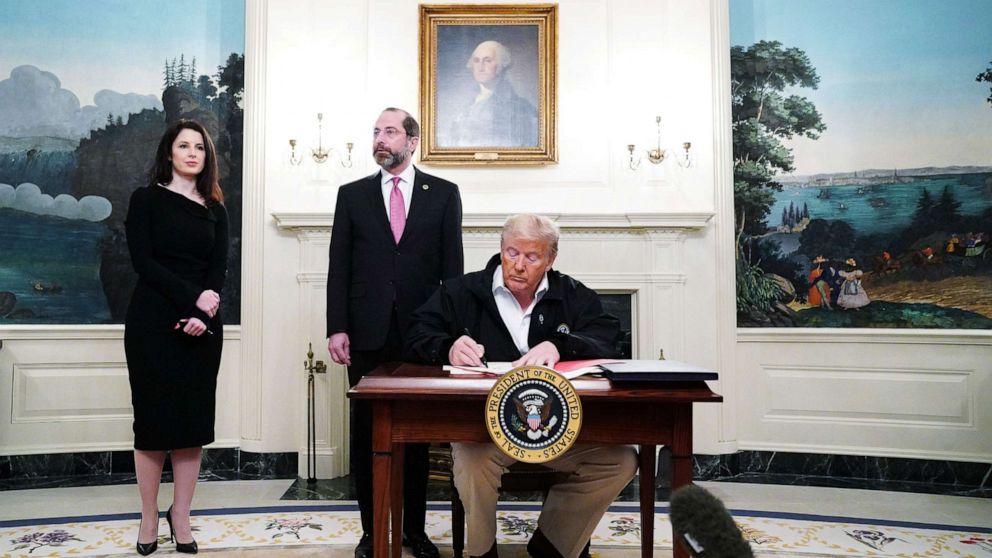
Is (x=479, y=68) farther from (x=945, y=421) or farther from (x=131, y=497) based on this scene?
(x=945, y=421)

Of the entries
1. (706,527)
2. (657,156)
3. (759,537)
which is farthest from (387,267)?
(706,527)

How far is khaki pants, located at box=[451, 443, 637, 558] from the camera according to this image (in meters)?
2.41

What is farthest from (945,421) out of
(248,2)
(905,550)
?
(248,2)

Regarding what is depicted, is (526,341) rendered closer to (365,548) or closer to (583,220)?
(365,548)

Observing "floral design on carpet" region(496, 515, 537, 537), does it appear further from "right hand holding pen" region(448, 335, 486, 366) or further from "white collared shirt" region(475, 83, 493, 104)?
"white collared shirt" region(475, 83, 493, 104)

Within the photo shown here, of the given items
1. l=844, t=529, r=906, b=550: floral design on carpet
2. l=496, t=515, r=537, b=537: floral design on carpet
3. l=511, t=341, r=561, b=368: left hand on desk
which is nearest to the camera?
l=511, t=341, r=561, b=368: left hand on desk

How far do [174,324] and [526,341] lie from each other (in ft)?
4.72

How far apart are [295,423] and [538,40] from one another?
2.99 metres

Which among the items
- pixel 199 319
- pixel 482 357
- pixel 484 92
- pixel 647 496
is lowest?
pixel 647 496

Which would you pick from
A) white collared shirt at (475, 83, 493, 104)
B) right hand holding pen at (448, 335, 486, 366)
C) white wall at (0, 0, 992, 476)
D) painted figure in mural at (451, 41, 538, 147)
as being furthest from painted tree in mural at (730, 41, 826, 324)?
right hand holding pen at (448, 335, 486, 366)

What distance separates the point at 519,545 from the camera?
3.18 meters

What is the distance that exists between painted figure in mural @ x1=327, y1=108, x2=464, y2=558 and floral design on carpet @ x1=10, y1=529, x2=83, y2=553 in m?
1.41

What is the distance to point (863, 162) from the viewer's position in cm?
488

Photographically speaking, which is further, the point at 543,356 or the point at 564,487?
the point at 564,487
